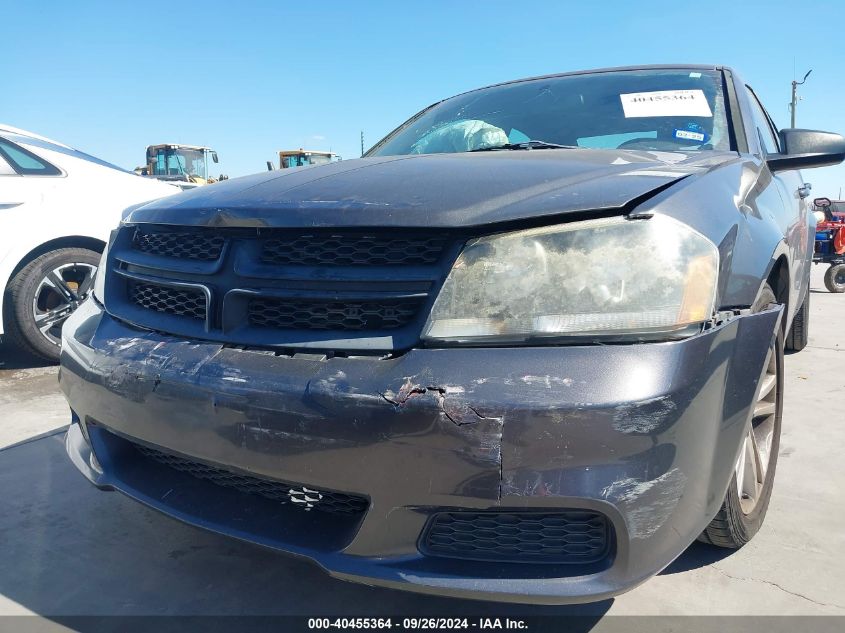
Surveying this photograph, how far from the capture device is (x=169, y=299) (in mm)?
1650

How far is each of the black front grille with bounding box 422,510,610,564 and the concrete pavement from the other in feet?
1.61

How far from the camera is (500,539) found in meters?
1.24

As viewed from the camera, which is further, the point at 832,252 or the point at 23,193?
the point at 832,252

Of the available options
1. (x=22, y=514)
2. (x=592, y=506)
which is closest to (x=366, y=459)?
(x=592, y=506)

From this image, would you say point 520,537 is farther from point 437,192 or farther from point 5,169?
point 5,169

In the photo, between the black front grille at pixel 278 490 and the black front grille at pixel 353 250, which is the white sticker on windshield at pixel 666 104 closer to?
the black front grille at pixel 353 250

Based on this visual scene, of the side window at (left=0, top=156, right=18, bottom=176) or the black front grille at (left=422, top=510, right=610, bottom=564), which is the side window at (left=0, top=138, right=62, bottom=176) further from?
the black front grille at (left=422, top=510, right=610, bottom=564)

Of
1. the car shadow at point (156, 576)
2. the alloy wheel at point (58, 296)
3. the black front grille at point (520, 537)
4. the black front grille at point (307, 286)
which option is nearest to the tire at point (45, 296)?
the alloy wheel at point (58, 296)

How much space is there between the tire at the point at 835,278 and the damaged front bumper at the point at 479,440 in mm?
8545

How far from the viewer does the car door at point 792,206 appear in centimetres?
232

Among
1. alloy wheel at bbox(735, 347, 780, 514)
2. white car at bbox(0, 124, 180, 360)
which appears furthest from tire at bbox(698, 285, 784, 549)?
white car at bbox(0, 124, 180, 360)

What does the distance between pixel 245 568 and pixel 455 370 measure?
1.08m

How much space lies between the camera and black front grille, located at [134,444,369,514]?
1349 millimetres

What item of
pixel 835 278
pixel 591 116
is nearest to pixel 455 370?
pixel 591 116
